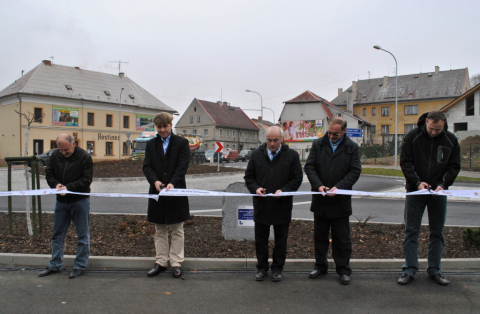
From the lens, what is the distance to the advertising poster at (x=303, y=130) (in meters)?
58.4

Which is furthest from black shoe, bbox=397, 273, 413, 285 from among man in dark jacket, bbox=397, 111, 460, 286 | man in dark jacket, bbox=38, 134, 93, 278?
man in dark jacket, bbox=38, 134, 93, 278

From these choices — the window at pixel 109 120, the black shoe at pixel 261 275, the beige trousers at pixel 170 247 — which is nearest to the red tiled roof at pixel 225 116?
the window at pixel 109 120

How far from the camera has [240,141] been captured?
7775cm

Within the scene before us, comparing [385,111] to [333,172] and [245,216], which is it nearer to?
[245,216]

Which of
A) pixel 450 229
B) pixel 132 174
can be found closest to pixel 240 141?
pixel 132 174

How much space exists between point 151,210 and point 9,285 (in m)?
1.78

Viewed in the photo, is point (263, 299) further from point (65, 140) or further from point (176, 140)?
point (65, 140)

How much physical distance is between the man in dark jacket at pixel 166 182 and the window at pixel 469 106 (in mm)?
43397

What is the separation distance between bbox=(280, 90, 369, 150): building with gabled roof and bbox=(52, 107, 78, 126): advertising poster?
30.4 meters

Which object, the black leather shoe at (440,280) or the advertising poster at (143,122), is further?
the advertising poster at (143,122)

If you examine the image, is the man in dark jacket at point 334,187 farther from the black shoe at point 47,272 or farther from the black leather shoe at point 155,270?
the black shoe at point 47,272

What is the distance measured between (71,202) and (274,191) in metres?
2.55

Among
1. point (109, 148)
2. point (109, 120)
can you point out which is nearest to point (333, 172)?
point (109, 148)

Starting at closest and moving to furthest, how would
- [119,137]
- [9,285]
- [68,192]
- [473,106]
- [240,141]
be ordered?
[9,285] < [68,192] < [473,106] < [119,137] < [240,141]
